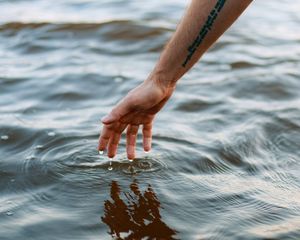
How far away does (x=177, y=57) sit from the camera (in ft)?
10.1

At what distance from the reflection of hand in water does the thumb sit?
606 mm

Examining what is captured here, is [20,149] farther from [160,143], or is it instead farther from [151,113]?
[151,113]

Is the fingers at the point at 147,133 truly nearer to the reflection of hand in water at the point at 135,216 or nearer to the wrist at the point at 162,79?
the reflection of hand in water at the point at 135,216

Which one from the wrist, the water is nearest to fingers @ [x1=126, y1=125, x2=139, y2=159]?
the water

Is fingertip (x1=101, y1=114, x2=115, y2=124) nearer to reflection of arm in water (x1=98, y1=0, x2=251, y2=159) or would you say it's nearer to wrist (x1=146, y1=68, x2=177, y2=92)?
reflection of arm in water (x1=98, y1=0, x2=251, y2=159)

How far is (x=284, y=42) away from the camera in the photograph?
23.0 ft

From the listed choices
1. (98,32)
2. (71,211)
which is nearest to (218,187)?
(71,211)

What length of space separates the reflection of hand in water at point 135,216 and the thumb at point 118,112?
23.9 inches

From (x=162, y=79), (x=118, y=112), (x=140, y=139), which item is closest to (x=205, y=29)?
(x=162, y=79)

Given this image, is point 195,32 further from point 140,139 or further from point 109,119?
point 140,139

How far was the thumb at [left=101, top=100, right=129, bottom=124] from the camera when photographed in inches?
128

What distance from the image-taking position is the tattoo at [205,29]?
290cm

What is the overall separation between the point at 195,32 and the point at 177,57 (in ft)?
0.55

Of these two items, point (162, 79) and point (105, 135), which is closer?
point (162, 79)
